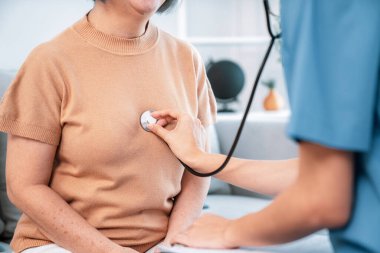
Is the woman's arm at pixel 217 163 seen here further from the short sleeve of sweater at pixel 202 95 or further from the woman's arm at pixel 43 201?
the woman's arm at pixel 43 201

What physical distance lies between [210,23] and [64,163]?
258 centimetres

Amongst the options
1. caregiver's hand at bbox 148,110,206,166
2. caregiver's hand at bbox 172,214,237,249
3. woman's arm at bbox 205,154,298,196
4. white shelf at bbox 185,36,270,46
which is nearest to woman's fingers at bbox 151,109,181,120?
caregiver's hand at bbox 148,110,206,166

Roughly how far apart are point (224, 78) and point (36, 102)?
1956 mm

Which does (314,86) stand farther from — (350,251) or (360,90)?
(350,251)

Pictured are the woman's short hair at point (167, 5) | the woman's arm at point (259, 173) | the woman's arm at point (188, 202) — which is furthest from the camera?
the woman's short hair at point (167, 5)

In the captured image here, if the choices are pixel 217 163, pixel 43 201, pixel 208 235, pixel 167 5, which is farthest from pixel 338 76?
pixel 167 5

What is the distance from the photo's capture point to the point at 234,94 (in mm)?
2953

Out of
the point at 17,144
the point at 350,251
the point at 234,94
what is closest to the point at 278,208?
the point at 350,251

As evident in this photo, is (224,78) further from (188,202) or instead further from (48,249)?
(48,249)

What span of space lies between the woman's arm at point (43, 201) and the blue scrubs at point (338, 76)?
59 centimetres

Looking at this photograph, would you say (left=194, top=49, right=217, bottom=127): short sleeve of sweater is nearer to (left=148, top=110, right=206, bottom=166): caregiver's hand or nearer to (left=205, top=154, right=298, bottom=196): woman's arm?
(left=148, top=110, right=206, bottom=166): caregiver's hand

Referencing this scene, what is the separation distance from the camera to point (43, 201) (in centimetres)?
106

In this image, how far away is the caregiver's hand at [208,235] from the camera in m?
0.81

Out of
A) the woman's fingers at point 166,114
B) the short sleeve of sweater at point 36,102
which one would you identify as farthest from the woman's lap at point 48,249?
the woman's fingers at point 166,114
